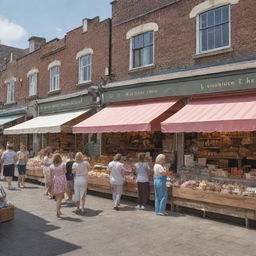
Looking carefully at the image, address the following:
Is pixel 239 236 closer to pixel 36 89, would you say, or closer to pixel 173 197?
pixel 173 197

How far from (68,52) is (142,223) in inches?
493

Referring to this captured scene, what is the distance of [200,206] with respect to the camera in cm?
850

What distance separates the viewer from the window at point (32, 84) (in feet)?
69.5

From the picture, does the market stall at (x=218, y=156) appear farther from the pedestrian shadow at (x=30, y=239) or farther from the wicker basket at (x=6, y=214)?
the wicker basket at (x=6, y=214)

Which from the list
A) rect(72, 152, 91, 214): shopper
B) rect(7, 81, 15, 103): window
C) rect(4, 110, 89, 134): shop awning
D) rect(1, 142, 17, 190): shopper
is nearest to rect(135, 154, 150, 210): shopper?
rect(72, 152, 91, 214): shopper

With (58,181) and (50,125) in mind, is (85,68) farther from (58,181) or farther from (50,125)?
(58,181)

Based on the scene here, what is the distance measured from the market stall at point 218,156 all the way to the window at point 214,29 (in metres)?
2.05

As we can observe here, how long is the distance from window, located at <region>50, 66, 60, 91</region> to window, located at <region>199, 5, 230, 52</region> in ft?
32.1

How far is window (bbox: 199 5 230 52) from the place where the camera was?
35.4 feet

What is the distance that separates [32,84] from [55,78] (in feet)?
10.3

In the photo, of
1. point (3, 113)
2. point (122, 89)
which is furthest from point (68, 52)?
point (3, 113)

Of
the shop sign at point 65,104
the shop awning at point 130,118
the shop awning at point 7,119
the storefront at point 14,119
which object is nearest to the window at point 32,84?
the storefront at point 14,119

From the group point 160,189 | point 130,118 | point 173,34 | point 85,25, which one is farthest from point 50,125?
point 160,189

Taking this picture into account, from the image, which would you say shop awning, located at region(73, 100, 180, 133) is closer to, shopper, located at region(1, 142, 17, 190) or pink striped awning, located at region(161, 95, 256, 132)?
pink striped awning, located at region(161, 95, 256, 132)
